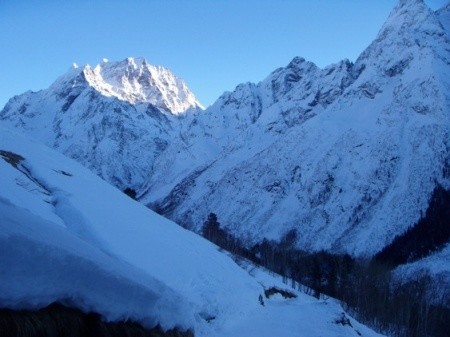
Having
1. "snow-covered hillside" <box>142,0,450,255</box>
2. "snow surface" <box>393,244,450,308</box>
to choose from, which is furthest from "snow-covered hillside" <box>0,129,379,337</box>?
"snow-covered hillside" <box>142,0,450,255</box>

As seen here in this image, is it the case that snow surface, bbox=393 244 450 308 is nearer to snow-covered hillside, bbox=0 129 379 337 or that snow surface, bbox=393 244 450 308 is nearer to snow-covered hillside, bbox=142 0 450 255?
snow-covered hillside, bbox=142 0 450 255

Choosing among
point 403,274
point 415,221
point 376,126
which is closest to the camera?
point 403,274

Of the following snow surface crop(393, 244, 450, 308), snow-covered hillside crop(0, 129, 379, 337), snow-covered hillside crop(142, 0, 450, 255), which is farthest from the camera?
snow-covered hillside crop(142, 0, 450, 255)

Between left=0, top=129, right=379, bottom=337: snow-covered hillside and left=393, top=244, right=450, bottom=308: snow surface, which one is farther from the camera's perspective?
left=393, top=244, right=450, bottom=308: snow surface

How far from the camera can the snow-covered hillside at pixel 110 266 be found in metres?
5.04

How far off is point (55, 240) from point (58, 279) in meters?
0.53

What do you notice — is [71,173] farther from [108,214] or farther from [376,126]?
[376,126]

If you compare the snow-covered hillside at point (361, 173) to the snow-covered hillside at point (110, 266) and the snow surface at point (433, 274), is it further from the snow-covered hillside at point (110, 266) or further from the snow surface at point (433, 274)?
the snow-covered hillside at point (110, 266)

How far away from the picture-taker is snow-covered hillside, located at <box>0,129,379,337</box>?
504 cm

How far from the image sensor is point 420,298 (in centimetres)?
7238

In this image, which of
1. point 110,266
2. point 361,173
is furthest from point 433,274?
point 110,266

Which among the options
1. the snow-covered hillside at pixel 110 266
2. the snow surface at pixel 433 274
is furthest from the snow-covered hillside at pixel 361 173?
the snow-covered hillside at pixel 110 266

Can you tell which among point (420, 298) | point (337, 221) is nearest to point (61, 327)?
point (420, 298)

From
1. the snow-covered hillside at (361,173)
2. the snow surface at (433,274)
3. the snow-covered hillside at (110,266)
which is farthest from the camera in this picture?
the snow-covered hillside at (361,173)
